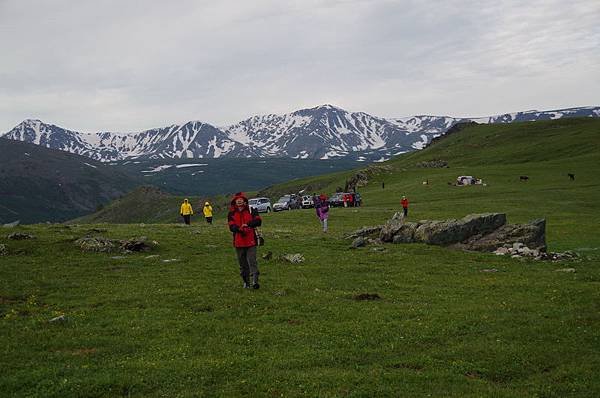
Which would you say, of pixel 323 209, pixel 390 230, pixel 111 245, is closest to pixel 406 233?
pixel 390 230

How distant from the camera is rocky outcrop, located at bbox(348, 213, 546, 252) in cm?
3167

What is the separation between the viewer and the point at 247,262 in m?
21.4

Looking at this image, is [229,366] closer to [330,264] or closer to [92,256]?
[330,264]

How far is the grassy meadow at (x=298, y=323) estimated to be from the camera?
11633 mm

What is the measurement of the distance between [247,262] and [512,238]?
1870cm

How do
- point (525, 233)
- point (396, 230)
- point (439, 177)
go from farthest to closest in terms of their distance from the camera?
point (439, 177)
point (396, 230)
point (525, 233)

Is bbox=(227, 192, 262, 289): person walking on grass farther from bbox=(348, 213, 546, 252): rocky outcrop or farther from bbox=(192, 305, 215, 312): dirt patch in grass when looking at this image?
bbox=(348, 213, 546, 252): rocky outcrop

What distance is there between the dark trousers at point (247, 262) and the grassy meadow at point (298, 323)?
676mm

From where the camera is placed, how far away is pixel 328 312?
57.9 feet

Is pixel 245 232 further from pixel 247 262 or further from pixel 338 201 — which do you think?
pixel 338 201

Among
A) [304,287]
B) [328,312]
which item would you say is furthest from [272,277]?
[328,312]

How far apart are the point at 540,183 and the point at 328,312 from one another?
82475 millimetres

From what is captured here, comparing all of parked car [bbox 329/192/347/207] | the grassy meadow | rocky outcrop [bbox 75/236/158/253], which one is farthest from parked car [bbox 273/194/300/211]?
rocky outcrop [bbox 75/236/158/253]

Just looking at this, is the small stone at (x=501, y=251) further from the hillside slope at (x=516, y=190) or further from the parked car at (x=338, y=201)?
the parked car at (x=338, y=201)
